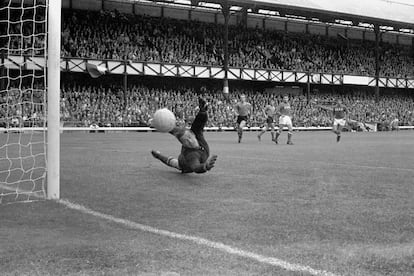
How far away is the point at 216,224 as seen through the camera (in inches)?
224

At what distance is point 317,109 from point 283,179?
1630 inches

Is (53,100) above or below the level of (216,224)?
above

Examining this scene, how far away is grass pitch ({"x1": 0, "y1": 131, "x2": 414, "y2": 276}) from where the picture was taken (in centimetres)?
415

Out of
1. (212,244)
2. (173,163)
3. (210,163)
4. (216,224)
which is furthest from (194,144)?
(212,244)

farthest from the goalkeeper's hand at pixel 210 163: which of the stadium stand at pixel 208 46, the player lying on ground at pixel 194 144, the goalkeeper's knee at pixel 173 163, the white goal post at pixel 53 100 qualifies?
the stadium stand at pixel 208 46

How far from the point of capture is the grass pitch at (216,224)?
13.6 ft

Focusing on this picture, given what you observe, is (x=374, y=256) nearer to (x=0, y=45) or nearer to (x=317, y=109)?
(x=0, y=45)

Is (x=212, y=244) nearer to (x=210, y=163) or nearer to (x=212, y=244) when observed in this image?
(x=212, y=244)

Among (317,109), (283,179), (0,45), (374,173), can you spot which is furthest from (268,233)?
(317,109)

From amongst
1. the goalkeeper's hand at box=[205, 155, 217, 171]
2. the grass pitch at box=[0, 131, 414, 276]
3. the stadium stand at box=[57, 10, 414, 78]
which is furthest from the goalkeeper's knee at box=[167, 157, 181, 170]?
the stadium stand at box=[57, 10, 414, 78]

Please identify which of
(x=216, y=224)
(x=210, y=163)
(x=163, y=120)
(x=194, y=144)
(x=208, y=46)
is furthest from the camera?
(x=208, y=46)

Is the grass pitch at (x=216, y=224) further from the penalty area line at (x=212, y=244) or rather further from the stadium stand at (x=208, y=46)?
the stadium stand at (x=208, y=46)

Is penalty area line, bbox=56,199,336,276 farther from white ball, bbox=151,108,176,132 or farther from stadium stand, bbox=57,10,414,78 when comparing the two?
stadium stand, bbox=57,10,414,78

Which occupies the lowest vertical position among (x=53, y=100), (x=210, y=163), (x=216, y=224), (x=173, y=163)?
(x=216, y=224)
